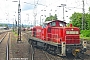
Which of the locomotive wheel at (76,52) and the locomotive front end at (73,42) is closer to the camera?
the locomotive wheel at (76,52)

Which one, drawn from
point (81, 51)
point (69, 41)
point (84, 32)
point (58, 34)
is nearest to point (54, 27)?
point (58, 34)

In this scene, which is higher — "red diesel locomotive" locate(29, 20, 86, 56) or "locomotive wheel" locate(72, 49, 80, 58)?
"red diesel locomotive" locate(29, 20, 86, 56)

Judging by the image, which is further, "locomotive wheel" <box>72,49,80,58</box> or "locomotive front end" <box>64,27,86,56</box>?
"locomotive front end" <box>64,27,86,56</box>

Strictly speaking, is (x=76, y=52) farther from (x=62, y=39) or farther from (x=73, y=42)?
(x=62, y=39)

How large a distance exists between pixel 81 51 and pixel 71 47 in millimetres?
866

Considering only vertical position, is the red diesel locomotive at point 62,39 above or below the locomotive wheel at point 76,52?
above

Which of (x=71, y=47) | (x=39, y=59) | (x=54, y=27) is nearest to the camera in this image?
(x=39, y=59)

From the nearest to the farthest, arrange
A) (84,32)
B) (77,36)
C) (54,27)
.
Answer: (77,36), (54,27), (84,32)

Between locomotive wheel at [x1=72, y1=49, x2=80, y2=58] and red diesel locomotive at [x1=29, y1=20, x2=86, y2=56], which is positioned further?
red diesel locomotive at [x1=29, y1=20, x2=86, y2=56]

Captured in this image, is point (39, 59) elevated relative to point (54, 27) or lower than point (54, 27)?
lower

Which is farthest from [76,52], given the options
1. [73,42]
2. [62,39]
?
[62,39]

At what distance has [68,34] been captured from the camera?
17.5 meters

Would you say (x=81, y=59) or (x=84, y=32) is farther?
A: (x=84, y=32)

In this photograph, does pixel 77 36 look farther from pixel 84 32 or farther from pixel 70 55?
pixel 84 32
